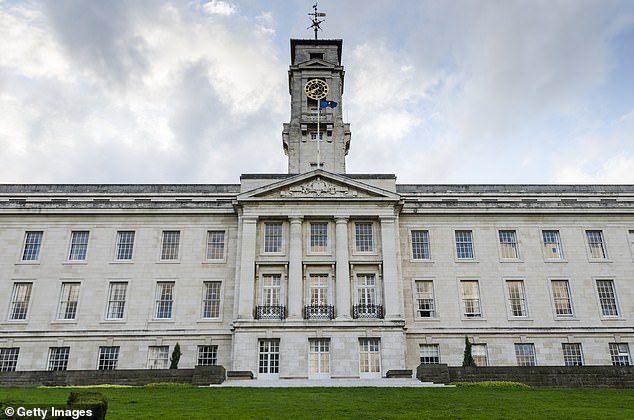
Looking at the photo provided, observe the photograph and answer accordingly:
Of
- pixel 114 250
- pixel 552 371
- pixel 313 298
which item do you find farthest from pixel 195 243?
pixel 552 371

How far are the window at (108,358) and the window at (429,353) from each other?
19.6 meters

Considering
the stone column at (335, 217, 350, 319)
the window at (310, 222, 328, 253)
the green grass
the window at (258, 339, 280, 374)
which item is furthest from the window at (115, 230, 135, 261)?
the green grass

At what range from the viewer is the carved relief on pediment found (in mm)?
36594

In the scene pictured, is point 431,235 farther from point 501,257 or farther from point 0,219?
point 0,219

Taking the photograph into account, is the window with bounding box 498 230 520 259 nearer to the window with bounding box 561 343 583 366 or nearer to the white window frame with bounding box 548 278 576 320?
the white window frame with bounding box 548 278 576 320

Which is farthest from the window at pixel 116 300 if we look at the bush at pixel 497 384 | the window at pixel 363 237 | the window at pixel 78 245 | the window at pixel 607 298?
the window at pixel 607 298

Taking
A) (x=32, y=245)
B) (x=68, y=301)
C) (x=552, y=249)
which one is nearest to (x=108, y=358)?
(x=68, y=301)

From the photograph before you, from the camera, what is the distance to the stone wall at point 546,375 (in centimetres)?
2408

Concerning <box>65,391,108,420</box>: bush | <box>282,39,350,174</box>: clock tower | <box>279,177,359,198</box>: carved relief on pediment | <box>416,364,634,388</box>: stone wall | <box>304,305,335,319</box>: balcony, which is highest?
<box>282,39,350,174</box>: clock tower

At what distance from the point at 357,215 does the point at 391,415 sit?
73.7 feet

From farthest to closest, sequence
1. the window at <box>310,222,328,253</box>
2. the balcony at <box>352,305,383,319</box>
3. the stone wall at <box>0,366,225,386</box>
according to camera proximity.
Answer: the window at <box>310,222,328,253</box>
the balcony at <box>352,305,383,319</box>
the stone wall at <box>0,366,225,386</box>

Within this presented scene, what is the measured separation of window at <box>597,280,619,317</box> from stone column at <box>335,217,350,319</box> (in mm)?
17399

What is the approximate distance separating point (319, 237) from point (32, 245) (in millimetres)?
19942

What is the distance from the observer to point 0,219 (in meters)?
37.9
